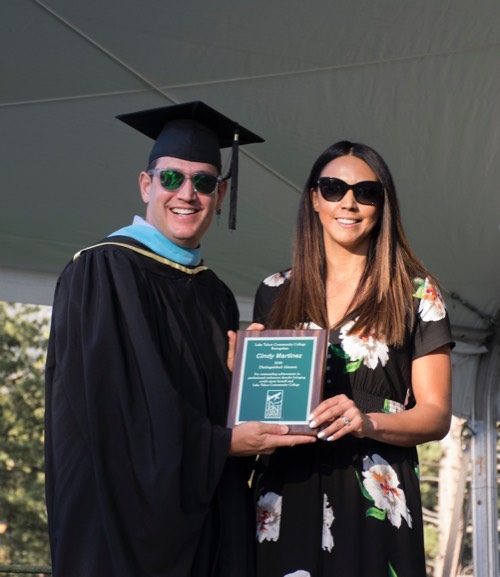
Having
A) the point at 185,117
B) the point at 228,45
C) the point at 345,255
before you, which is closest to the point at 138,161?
the point at 228,45

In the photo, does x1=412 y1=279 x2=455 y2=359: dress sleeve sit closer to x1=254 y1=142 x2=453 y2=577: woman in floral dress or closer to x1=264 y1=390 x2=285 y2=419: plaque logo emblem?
x1=254 y1=142 x2=453 y2=577: woman in floral dress

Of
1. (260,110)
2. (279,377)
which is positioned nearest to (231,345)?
(279,377)

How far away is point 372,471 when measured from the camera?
10.1ft

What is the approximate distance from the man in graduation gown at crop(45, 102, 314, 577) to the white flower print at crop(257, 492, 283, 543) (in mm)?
33

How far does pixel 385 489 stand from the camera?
120 inches

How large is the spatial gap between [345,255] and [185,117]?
74cm

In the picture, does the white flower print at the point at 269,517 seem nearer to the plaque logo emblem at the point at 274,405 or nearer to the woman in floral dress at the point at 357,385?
the woman in floral dress at the point at 357,385

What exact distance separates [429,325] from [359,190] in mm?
476

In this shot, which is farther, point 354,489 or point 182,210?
point 182,210

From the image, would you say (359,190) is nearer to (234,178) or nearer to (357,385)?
(234,178)

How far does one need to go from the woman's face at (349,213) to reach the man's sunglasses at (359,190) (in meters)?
0.01

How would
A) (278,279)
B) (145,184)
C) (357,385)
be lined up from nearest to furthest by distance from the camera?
(357,385) < (145,184) < (278,279)

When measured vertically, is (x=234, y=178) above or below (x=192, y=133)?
below

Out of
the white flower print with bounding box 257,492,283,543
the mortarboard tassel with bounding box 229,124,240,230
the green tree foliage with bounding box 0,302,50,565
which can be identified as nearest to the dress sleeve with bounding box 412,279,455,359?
the white flower print with bounding box 257,492,283,543
